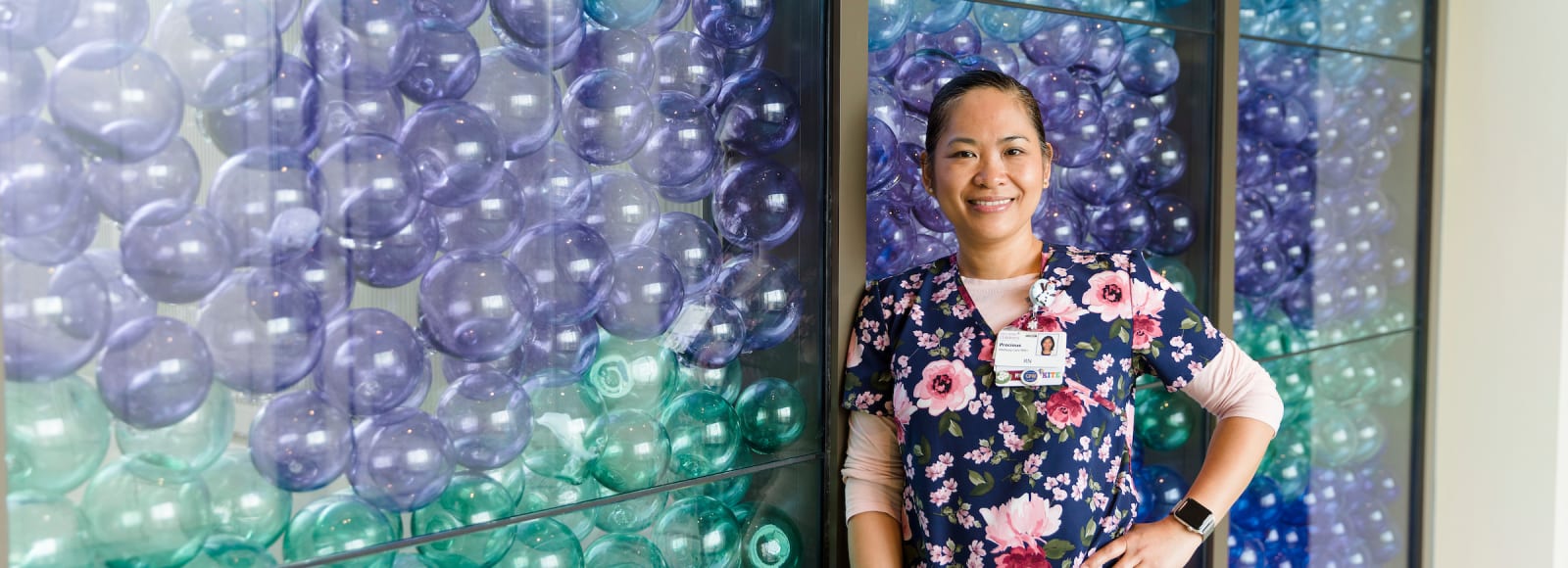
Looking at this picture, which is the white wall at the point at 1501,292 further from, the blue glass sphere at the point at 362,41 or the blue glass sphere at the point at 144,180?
the blue glass sphere at the point at 144,180

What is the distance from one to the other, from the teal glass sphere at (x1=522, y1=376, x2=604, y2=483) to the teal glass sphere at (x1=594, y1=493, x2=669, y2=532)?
82 millimetres

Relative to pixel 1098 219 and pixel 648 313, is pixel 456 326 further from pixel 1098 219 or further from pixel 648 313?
pixel 1098 219

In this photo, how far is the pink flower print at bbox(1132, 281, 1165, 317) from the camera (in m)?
1.59

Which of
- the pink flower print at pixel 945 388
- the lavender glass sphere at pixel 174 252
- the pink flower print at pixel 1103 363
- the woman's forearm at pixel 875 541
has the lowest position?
the woman's forearm at pixel 875 541

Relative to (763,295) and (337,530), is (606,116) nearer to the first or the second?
(763,295)

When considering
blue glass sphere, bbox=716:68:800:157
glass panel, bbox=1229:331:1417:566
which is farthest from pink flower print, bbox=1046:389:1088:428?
glass panel, bbox=1229:331:1417:566

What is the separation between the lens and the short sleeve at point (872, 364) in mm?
1675

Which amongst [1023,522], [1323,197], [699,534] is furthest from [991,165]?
[1323,197]

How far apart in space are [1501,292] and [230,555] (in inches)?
116

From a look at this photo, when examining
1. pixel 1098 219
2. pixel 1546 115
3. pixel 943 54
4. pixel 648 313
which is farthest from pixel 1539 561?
pixel 648 313

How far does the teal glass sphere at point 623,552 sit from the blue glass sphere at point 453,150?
536 millimetres

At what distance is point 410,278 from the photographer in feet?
4.37

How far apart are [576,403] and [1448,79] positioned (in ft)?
8.45

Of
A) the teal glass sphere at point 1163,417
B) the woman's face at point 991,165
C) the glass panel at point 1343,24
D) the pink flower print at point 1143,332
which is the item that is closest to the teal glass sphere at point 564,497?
the woman's face at point 991,165
